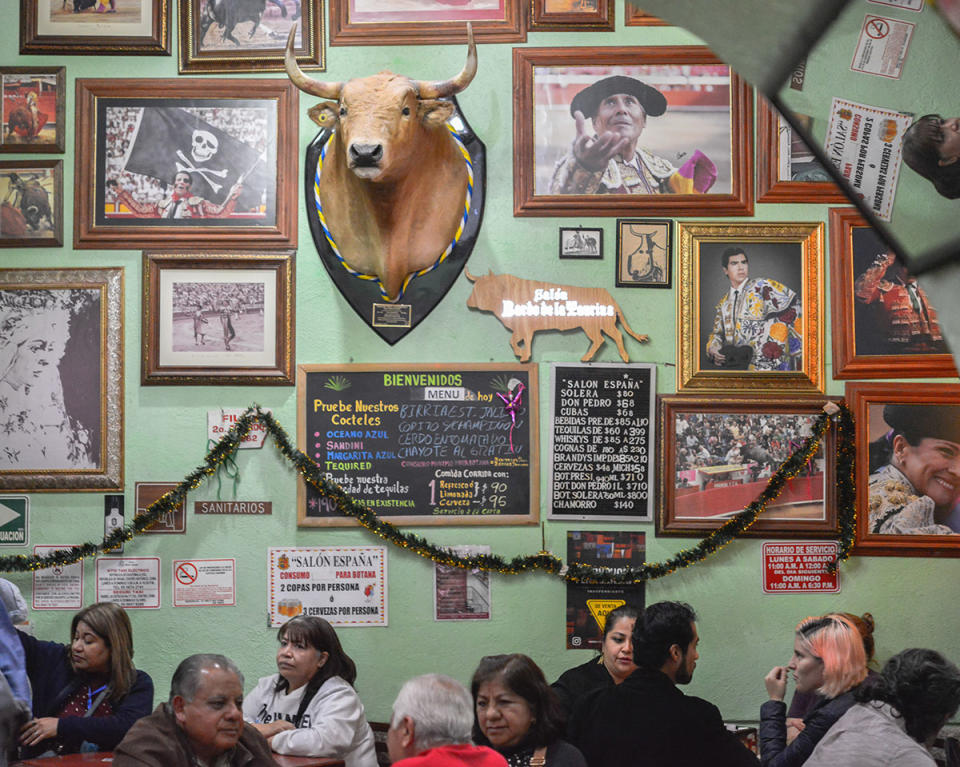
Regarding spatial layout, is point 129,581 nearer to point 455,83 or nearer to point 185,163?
point 185,163

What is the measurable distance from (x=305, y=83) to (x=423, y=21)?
80cm

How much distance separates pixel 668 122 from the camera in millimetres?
5266

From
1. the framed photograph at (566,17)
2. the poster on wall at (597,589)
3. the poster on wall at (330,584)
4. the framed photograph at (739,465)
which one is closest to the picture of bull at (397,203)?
the framed photograph at (566,17)

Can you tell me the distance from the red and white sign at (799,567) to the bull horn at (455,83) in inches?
111

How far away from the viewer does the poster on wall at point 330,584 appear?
16.7 ft

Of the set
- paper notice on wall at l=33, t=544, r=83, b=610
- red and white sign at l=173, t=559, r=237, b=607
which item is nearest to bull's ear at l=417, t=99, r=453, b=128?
red and white sign at l=173, t=559, r=237, b=607

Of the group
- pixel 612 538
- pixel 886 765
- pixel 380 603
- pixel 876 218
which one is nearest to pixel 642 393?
pixel 612 538

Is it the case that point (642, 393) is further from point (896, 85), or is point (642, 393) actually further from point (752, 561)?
point (896, 85)

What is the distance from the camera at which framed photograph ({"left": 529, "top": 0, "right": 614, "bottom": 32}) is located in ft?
17.4

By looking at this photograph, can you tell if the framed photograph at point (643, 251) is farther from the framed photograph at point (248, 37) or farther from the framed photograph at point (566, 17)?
the framed photograph at point (248, 37)

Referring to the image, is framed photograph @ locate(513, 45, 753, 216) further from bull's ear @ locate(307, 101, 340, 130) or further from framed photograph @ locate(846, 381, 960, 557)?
framed photograph @ locate(846, 381, 960, 557)

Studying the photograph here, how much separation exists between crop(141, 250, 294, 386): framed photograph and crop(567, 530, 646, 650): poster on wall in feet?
5.90

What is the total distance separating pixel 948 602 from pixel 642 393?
74.8 inches

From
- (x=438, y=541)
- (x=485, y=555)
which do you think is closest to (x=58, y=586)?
(x=438, y=541)
